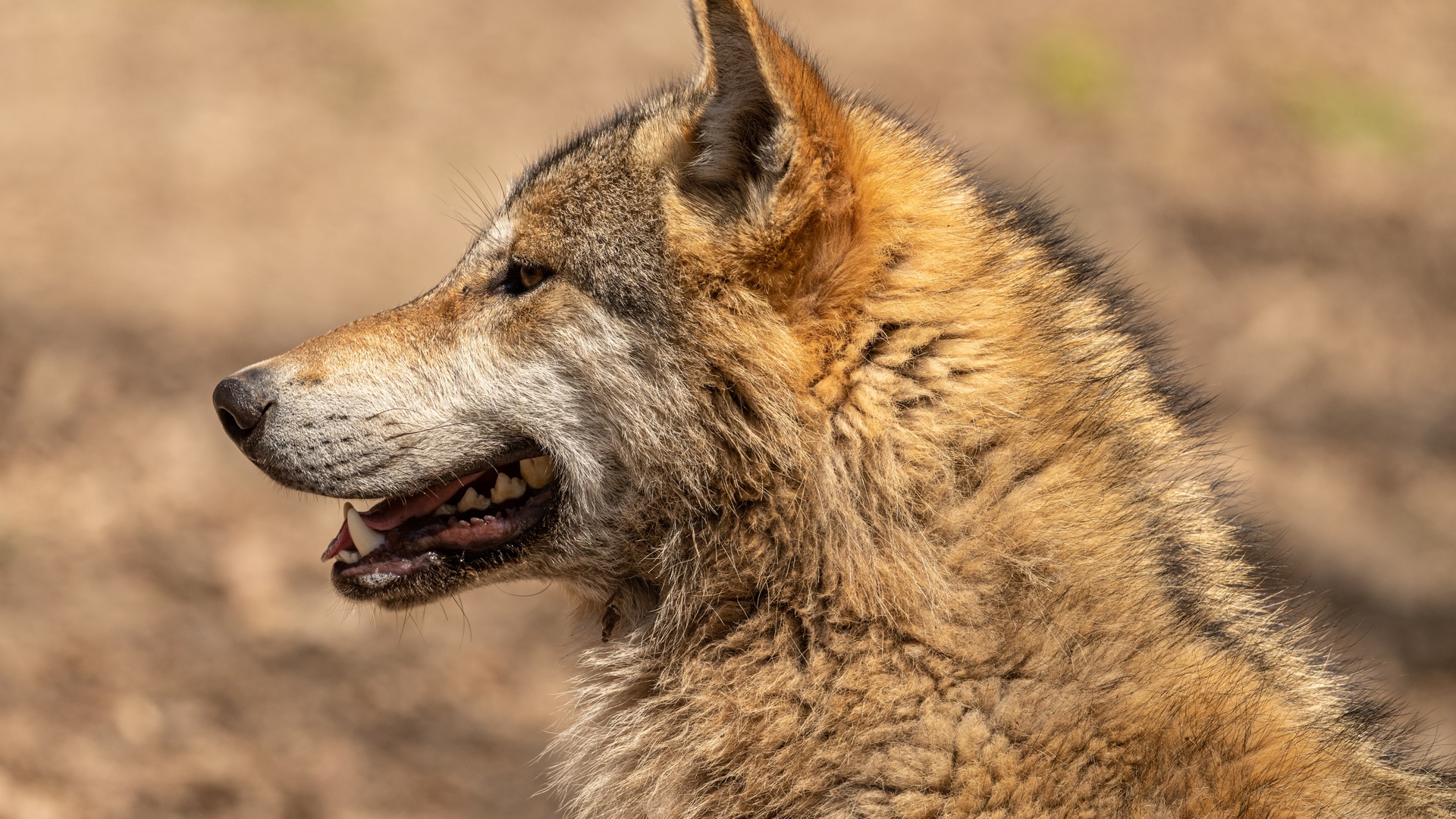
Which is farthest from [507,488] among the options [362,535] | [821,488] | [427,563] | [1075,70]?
[1075,70]

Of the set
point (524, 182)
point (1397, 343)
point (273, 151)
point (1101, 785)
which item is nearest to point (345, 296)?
point (273, 151)

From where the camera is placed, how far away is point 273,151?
9.02 m

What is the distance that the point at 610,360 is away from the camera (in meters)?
3.13

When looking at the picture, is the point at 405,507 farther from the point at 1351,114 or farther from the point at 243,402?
the point at 1351,114

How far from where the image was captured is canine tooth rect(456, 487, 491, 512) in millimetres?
3426

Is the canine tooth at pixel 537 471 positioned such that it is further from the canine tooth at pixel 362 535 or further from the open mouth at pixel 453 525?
the canine tooth at pixel 362 535

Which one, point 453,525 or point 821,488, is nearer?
point 821,488

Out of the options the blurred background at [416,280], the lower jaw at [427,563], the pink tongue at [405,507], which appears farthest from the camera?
the blurred background at [416,280]

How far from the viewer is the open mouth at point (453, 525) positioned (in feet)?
Answer: 10.9

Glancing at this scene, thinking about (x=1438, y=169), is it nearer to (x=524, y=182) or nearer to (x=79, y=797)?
(x=524, y=182)

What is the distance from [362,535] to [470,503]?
336 millimetres

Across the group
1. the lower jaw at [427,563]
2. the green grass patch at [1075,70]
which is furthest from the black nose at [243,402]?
the green grass patch at [1075,70]

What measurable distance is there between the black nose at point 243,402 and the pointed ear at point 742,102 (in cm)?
138

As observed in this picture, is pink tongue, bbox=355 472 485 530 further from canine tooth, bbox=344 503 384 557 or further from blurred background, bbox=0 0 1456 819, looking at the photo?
blurred background, bbox=0 0 1456 819
